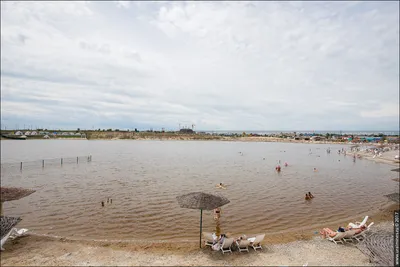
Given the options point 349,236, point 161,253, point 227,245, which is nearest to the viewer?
point 227,245

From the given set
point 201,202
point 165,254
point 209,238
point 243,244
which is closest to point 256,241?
point 243,244

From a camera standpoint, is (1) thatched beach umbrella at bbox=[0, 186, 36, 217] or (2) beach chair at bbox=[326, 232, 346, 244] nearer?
(2) beach chair at bbox=[326, 232, 346, 244]

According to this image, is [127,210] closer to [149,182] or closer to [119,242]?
[119,242]

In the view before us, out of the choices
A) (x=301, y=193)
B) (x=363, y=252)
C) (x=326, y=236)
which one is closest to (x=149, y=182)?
(x=301, y=193)

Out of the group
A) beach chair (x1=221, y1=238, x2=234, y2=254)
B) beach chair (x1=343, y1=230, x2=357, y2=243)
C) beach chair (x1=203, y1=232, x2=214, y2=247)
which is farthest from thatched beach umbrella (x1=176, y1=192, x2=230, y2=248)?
beach chair (x1=343, y1=230, x2=357, y2=243)

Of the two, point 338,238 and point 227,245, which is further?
point 338,238

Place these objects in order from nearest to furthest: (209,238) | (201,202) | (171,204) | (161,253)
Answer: (161,253) < (209,238) < (201,202) < (171,204)

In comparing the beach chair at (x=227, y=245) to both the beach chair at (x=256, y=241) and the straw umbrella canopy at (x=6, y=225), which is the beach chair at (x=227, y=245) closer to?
the beach chair at (x=256, y=241)

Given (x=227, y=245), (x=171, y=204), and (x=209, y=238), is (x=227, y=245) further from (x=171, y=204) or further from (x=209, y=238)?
(x=171, y=204)

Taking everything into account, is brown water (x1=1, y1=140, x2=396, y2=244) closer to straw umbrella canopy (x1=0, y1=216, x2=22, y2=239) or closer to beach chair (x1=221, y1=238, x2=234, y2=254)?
straw umbrella canopy (x1=0, y1=216, x2=22, y2=239)

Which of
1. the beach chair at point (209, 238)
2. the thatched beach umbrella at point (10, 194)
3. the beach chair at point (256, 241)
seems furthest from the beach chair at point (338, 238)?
the thatched beach umbrella at point (10, 194)

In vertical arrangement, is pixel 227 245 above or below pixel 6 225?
below

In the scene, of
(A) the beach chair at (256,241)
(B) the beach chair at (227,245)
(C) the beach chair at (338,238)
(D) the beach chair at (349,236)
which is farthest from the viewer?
(D) the beach chair at (349,236)

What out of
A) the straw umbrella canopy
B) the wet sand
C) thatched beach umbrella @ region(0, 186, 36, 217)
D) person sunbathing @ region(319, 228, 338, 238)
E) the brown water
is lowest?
the brown water
